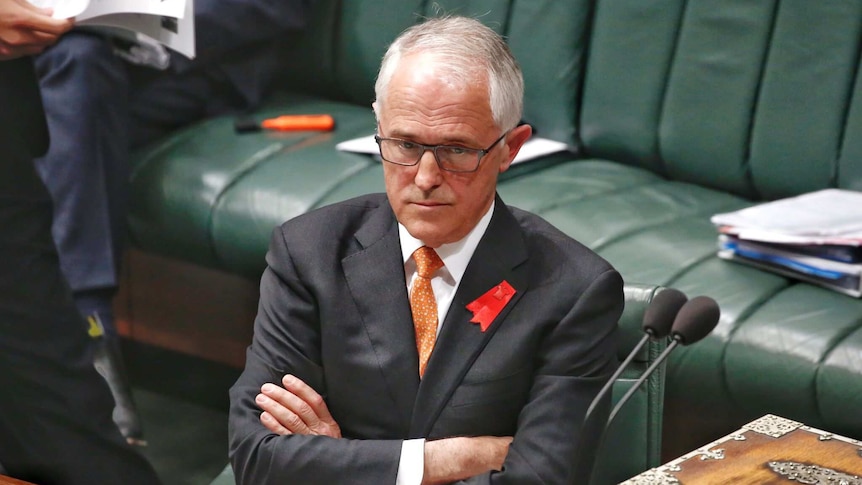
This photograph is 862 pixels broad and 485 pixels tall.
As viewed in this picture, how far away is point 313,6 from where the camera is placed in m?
3.73

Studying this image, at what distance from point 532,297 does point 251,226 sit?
149 cm

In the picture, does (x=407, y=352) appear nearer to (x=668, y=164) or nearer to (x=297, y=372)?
(x=297, y=372)

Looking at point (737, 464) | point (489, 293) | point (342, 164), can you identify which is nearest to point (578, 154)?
Answer: point (342, 164)

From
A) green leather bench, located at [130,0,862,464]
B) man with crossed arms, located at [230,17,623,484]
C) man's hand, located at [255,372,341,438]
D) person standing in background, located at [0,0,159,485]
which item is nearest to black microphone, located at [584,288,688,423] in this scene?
man with crossed arms, located at [230,17,623,484]

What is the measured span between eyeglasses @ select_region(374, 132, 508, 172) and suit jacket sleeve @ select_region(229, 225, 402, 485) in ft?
0.75

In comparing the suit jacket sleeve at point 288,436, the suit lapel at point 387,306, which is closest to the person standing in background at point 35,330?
the suit jacket sleeve at point 288,436

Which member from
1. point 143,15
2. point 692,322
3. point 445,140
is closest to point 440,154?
point 445,140

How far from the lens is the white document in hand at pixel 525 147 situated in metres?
3.19

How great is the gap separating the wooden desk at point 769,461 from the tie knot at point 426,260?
1.50ft

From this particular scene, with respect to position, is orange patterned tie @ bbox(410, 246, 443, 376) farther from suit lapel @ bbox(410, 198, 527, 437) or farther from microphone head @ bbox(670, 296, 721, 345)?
microphone head @ bbox(670, 296, 721, 345)

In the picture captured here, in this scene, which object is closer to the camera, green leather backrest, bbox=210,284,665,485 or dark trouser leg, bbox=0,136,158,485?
green leather backrest, bbox=210,284,665,485

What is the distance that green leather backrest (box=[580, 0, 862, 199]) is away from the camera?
288 centimetres

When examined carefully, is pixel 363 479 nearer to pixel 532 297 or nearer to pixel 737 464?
pixel 532 297

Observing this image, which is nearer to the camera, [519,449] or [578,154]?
[519,449]
